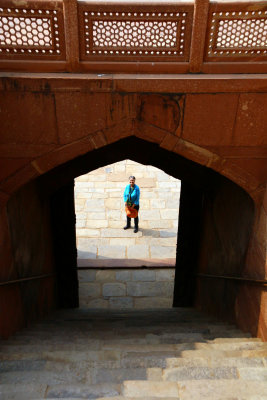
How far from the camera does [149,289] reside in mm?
7172

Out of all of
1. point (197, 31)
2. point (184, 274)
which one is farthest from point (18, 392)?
point (184, 274)

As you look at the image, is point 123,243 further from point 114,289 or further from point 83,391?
point 83,391

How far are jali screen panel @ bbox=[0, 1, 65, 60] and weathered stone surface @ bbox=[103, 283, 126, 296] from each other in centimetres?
487

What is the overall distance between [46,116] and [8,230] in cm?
138

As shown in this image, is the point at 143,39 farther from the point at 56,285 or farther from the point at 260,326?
the point at 56,285

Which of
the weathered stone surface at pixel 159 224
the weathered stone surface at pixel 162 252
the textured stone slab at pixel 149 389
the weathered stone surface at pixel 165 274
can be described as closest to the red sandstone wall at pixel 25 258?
the textured stone slab at pixel 149 389

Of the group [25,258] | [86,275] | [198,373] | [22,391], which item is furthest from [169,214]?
[22,391]

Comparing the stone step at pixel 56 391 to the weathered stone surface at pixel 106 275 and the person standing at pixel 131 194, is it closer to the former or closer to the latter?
the weathered stone surface at pixel 106 275

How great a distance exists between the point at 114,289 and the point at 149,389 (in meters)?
4.43

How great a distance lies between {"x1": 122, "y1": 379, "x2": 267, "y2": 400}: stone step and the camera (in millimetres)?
2670

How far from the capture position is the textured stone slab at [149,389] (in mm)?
2693

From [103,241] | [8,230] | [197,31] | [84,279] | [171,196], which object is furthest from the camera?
[171,196]

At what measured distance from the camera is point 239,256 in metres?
4.56

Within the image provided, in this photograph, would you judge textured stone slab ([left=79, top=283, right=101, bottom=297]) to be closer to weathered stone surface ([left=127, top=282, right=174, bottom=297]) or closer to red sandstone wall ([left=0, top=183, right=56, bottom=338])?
weathered stone surface ([left=127, top=282, right=174, bottom=297])
